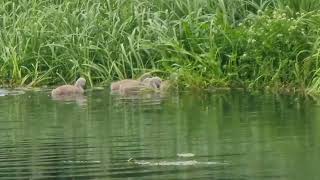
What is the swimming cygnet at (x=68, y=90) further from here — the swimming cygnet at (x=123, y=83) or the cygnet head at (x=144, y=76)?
the cygnet head at (x=144, y=76)

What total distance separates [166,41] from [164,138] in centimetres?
715

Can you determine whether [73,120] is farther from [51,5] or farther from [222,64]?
[51,5]

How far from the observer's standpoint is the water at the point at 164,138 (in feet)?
26.7

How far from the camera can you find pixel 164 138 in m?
10.1

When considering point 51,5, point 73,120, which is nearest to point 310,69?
point 73,120

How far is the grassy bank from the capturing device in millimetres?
15914

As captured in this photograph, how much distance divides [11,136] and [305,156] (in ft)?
11.3

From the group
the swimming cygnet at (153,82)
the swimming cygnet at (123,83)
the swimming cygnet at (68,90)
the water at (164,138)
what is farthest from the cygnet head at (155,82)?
the swimming cygnet at (68,90)

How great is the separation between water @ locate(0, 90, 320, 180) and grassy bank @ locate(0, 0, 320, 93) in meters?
1.07

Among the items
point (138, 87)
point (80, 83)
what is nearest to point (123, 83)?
point (138, 87)

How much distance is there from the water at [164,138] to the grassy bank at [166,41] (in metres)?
1.07

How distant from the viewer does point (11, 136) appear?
429 inches

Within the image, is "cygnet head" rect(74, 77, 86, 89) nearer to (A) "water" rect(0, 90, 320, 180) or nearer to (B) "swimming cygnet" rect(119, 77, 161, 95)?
(B) "swimming cygnet" rect(119, 77, 161, 95)

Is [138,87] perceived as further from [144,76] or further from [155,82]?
[144,76]
